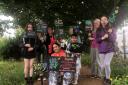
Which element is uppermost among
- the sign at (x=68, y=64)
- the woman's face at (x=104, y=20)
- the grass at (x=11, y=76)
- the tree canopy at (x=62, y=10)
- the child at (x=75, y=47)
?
the tree canopy at (x=62, y=10)

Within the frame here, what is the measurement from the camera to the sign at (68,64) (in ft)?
39.8

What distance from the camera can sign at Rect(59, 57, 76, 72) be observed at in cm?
1212

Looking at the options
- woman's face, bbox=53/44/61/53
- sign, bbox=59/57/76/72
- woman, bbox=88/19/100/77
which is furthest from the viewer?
woman, bbox=88/19/100/77

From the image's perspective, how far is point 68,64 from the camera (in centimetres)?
1216

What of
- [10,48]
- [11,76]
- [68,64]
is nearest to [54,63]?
[68,64]

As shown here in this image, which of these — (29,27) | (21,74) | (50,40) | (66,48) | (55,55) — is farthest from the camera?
(21,74)

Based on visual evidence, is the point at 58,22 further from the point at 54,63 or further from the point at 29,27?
the point at 54,63

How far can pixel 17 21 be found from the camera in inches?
688

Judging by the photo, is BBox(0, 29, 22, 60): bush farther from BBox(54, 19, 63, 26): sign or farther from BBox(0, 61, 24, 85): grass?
BBox(0, 61, 24, 85): grass

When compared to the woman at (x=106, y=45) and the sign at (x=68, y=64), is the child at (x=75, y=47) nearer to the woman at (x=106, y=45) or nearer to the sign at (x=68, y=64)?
the woman at (x=106, y=45)

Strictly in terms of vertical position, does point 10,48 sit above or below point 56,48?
below

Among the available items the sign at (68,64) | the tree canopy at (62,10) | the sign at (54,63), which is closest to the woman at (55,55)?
the sign at (54,63)

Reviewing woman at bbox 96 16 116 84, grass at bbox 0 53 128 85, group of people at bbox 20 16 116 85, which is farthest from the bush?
woman at bbox 96 16 116 84

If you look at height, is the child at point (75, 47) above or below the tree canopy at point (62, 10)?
below
